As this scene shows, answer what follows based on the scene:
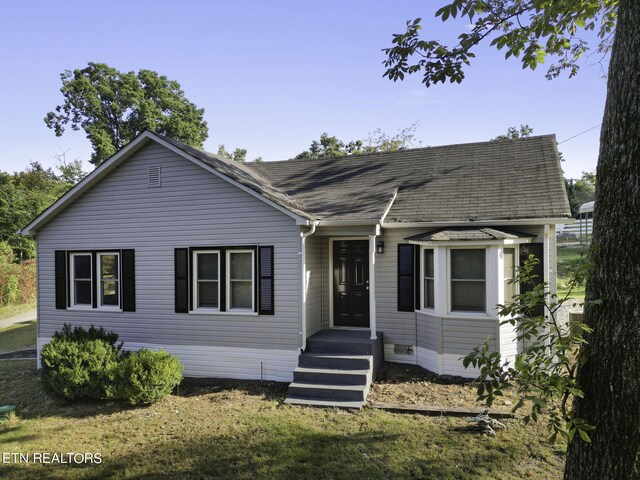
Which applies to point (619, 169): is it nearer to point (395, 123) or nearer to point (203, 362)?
point (203, 362)

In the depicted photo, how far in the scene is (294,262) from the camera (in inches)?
353

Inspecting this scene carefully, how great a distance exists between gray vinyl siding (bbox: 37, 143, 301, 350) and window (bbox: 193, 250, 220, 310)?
11.1 inches

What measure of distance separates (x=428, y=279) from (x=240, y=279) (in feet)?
14.2

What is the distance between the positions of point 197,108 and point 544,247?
35.9 meters

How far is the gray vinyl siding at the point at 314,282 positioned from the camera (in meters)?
9.46

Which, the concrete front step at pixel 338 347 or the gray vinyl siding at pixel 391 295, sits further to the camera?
the gray vinyl siding at pixel 391 295

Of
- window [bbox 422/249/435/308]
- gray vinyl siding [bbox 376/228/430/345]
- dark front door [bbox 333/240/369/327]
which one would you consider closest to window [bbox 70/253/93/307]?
dark front door [bbox 333/240/369/327]

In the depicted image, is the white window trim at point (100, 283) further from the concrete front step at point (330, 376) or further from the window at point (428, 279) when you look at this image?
the window at point (428, 279)

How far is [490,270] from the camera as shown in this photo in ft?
28.2

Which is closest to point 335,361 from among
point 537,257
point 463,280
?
point 463,280

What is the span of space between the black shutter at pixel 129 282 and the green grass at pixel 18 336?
5.16 m

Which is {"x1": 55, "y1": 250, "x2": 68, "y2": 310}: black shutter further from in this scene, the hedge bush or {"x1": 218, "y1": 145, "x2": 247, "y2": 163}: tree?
{"x1": 218, "y1": 145, "x2": 247, "y2": 163}: tree

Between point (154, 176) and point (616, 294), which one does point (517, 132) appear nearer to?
point (154, 176)

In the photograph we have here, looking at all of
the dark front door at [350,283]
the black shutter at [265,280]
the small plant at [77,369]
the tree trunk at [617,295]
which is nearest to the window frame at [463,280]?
the dark front door at [350,283]
